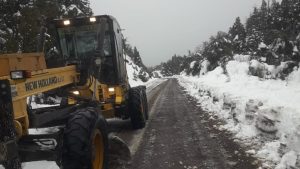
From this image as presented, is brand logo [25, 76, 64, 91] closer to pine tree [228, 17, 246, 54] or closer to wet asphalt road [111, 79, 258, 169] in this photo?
wet asphalt road [111, 79, 258, 169]

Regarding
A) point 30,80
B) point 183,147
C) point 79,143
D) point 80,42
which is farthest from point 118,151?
point 80,42

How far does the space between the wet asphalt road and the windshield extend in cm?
238

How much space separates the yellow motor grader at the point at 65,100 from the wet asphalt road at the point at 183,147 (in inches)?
47.3

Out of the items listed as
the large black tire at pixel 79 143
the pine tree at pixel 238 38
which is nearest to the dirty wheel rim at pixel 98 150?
the large black tire at pixel 79 143

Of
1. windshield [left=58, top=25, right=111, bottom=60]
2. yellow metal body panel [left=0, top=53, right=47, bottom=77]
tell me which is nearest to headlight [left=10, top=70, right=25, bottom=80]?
yellow metal body panel [left=0, top=53, right=47, bottom=77]

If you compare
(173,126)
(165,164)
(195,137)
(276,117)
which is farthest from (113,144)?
(173,126)

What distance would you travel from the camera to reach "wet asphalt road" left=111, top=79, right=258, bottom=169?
7.44m

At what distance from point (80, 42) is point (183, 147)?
415 cm

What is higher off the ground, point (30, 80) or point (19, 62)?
point (19, 62)

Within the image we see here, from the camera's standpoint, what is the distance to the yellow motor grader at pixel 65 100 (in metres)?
5.01

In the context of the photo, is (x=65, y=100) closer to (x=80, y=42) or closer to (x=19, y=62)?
(x=19, y=62)

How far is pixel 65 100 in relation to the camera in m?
8.66

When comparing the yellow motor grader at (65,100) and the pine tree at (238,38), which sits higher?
the pine tree at (238,38)

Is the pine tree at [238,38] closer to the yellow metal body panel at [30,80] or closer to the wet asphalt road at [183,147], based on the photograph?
the wet asphalt road at [183,147]
